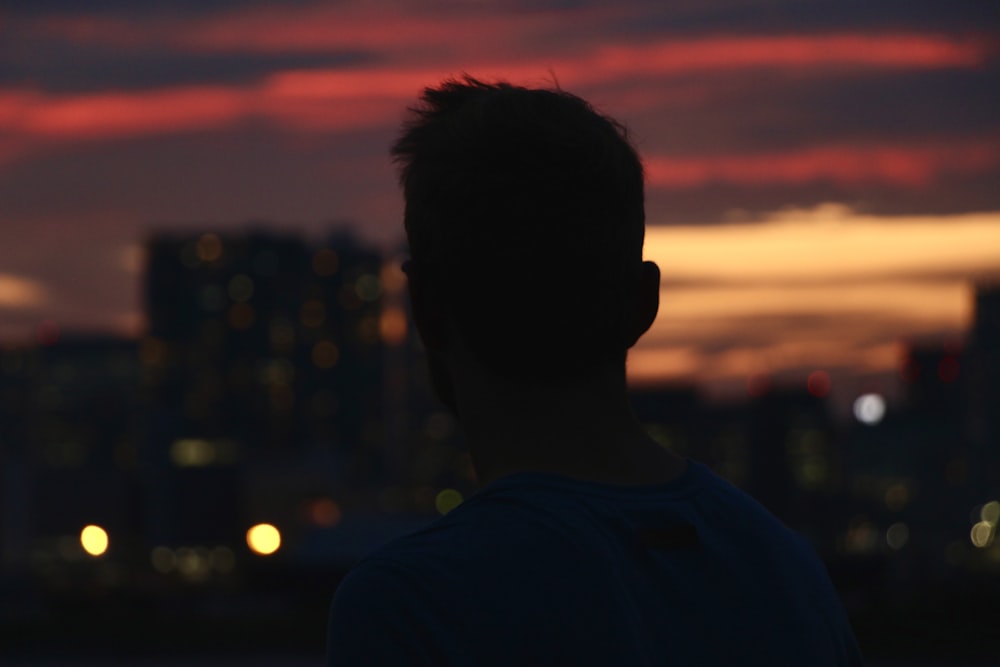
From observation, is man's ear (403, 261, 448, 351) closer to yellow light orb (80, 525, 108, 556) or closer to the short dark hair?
the short dark hair

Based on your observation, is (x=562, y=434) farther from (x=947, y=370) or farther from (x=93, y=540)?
(x=947, y=370)

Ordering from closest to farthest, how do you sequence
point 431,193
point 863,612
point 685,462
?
point 431,193, point 685,462, point 863,612

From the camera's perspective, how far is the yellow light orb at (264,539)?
4694 cm

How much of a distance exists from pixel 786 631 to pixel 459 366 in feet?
2.01

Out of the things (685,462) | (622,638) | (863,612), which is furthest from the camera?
(863,612)

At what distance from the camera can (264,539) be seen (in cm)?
4688

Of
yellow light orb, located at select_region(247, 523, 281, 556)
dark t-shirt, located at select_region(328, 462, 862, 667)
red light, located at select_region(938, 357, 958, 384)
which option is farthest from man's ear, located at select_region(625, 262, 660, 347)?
red light, located at select_region(938, 357, 958, 384)

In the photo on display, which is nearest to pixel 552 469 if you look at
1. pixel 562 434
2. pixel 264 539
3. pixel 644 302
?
pixel 562 434

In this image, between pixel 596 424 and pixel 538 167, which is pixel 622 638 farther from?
pixel 538 167

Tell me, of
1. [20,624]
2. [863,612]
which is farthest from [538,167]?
[20,624]

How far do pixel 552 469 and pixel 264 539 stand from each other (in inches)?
1796

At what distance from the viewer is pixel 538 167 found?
2.17 metres

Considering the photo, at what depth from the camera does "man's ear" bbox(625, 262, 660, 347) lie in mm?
2344

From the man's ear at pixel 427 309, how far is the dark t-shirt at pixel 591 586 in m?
0.27
